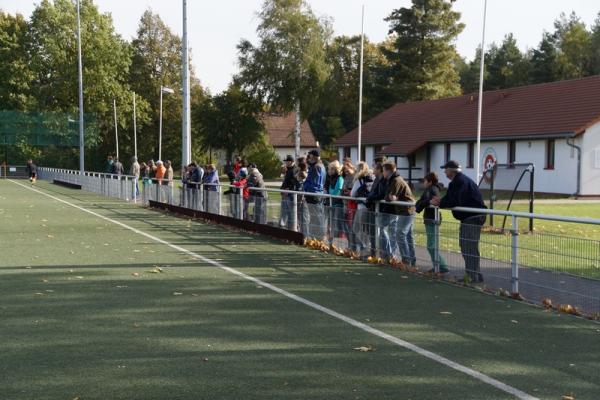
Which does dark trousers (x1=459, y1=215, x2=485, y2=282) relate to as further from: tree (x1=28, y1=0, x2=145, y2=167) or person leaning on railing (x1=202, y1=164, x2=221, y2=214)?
tree (x1=28, y1=0, x2=145, y2=167)

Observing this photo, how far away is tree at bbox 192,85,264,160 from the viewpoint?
7488 cm

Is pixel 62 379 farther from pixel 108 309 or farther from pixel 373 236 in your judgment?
pixel 373 236

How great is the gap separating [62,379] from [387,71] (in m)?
69.6

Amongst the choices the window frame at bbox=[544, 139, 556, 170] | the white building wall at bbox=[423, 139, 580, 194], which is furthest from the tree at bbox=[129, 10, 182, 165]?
the window frame at bbox=[544, 139, 556, 170]

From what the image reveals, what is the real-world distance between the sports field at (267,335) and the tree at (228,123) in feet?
206

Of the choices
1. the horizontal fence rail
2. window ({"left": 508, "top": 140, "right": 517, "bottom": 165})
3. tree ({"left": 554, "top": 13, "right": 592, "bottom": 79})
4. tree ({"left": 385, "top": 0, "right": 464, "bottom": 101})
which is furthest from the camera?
tree ({"left": 554, "top": 13, "right": 592, "bottom": 79})

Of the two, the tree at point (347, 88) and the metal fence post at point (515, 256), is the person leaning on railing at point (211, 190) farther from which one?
the tree at point (347, 88)

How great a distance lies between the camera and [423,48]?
71.5 meters

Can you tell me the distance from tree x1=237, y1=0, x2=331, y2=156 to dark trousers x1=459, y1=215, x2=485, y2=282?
55075 millimetres

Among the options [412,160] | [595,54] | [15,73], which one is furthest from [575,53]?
[15,73]

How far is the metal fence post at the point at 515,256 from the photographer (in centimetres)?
945

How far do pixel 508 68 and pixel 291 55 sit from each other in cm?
3203

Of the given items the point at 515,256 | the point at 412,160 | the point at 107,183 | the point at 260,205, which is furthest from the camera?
the point at 412,160

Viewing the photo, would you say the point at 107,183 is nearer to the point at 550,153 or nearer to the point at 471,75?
the point at 550,153
